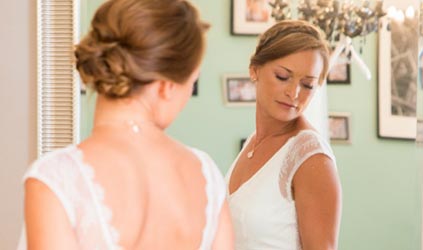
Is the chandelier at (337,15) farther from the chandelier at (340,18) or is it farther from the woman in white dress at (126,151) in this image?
the woman in white dress at (126,151)

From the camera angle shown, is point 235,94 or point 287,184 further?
point 235,94

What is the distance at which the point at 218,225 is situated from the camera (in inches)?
49.6

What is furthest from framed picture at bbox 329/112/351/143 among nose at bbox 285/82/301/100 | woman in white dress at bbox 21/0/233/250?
woman in white dress at bbox 21/0/233/250

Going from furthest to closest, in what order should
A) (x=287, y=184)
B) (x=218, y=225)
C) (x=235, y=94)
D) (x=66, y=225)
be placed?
(x=235, y=94), (x=287, y=184), (x=218, y=225), (x=66, y=225)

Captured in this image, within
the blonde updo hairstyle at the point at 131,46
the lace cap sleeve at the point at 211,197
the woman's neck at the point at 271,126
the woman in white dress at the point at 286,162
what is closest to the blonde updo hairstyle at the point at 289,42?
the woman in white dress at the point at 286,162

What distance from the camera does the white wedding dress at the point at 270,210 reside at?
1703 mm

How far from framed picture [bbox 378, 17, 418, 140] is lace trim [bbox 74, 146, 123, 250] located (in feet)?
3.08

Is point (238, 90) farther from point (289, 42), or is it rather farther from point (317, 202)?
point (317, 202)

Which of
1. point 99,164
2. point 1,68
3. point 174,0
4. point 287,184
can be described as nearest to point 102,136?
point 99,164

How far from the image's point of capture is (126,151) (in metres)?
1.13

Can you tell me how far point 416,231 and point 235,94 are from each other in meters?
0.53

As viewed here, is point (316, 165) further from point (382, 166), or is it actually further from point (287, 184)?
point (382, 166)

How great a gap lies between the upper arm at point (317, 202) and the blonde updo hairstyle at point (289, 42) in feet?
0.65

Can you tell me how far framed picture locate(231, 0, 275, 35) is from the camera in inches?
71.9
